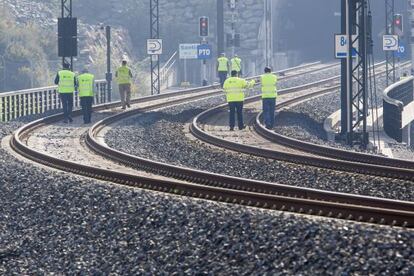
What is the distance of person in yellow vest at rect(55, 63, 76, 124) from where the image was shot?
29328 millimetres

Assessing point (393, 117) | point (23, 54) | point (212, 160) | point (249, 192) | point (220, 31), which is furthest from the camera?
point (23, 54)

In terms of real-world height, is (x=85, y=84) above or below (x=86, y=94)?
above

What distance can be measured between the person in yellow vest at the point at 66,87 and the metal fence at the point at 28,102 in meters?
5.55

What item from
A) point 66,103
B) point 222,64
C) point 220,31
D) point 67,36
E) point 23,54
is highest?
point 220,31

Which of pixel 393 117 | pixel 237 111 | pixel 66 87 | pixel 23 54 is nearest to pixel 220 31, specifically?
pixel 23 54

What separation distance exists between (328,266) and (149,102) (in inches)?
1137

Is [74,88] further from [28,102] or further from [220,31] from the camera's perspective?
[220,31]

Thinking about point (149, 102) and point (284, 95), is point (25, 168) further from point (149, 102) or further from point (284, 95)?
point (284, 95)

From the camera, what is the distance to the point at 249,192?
13398mm

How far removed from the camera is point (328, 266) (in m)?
9.66

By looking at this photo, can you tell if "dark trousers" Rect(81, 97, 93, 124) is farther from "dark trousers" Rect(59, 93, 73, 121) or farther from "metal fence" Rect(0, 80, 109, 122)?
"metal fence" Rect(0, 80, 109, 122)

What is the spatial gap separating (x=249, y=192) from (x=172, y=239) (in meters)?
1.88

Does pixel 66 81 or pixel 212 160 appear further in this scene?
pixel 66 81

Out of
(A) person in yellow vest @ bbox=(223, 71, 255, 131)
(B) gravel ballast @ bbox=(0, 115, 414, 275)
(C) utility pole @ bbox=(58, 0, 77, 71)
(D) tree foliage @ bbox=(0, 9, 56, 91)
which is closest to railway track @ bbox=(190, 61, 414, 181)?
(A) person in yellow vest @ bbox=(223, 71, 255, 131)
